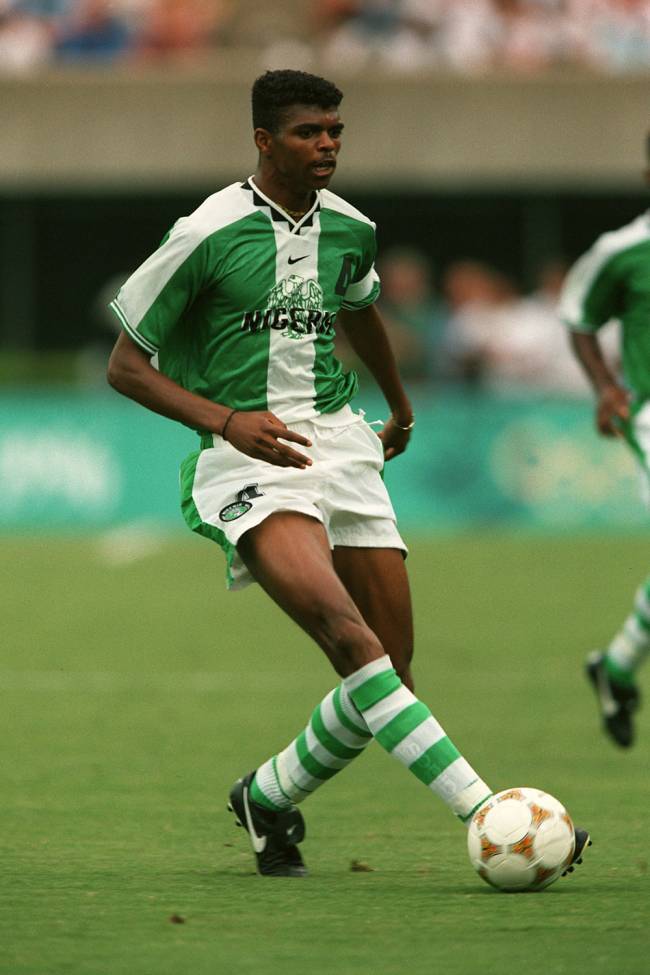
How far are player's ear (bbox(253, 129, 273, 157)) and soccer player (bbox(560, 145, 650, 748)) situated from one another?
3.10 meters

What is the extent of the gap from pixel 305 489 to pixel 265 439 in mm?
256

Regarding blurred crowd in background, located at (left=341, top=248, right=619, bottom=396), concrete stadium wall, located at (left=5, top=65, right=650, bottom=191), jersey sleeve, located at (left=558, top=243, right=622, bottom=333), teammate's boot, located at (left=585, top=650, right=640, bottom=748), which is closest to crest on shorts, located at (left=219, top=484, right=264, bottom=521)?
teammate's boot, located at (left=585, top=650, right=640, bottom=748)

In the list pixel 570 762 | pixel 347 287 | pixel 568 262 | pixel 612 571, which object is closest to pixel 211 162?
pixel 568 262

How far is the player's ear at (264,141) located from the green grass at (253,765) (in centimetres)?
202

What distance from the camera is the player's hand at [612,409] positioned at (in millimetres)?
8688

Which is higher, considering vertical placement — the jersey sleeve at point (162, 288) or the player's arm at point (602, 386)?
the jersey sleeve at point (162, 288)

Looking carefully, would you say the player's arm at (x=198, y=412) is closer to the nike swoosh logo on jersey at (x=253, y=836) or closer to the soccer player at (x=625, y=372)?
the nike swoosh logo on jersey at (x=253, y=836)

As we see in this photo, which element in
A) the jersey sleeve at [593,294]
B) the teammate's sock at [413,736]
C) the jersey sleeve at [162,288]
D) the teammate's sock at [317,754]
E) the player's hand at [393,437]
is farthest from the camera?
the jersey sleeve at [593,294]

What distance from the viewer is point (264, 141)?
582 cm

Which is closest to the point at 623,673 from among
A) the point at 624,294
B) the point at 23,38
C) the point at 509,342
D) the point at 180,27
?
the point at 624,294

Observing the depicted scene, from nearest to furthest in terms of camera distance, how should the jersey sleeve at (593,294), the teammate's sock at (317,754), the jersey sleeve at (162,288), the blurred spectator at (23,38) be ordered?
the jersey sleeve at (162,288), the teammate's sock at (317,754), the jersey sleeve at (593,294), the blurred spectator at (23,38)

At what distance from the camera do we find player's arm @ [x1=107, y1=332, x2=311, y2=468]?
5.56m

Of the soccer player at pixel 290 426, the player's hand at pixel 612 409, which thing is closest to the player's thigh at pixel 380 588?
the soccer player at pixel 290 426

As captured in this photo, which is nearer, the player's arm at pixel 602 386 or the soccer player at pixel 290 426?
the soccer player at pixel 290 426
